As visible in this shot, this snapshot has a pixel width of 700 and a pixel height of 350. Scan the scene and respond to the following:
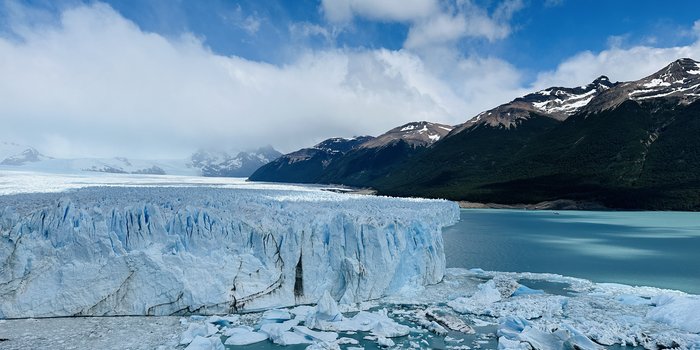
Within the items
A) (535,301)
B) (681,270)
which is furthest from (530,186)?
(535,301)

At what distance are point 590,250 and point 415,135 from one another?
5950 inches

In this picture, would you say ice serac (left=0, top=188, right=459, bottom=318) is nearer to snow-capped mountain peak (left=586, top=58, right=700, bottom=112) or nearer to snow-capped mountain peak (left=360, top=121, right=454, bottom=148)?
snow-capped mountain peak (left=586, top=58, right=700, bottom=112)

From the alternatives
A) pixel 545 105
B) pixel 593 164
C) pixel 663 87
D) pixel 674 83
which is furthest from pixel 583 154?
pixel 545 105

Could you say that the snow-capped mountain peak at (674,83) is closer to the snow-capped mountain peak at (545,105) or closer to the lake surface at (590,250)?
the snow-capped mountain peak at (545,105)

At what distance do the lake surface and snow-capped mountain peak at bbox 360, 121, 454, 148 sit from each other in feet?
419

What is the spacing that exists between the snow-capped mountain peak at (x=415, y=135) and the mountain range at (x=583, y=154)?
3250cm

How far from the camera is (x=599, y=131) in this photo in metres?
83.5

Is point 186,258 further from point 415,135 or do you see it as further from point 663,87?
point 415,135

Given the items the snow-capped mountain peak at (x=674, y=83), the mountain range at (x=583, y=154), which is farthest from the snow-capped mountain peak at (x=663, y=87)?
the mountain range at (x=583, y=154)

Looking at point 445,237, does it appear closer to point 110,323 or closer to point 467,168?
point 110,323

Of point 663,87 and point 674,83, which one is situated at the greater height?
point 674,83

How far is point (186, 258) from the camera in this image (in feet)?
41.2

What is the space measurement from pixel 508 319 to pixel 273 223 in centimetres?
767

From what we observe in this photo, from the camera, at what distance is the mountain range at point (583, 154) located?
6356 centimetres
